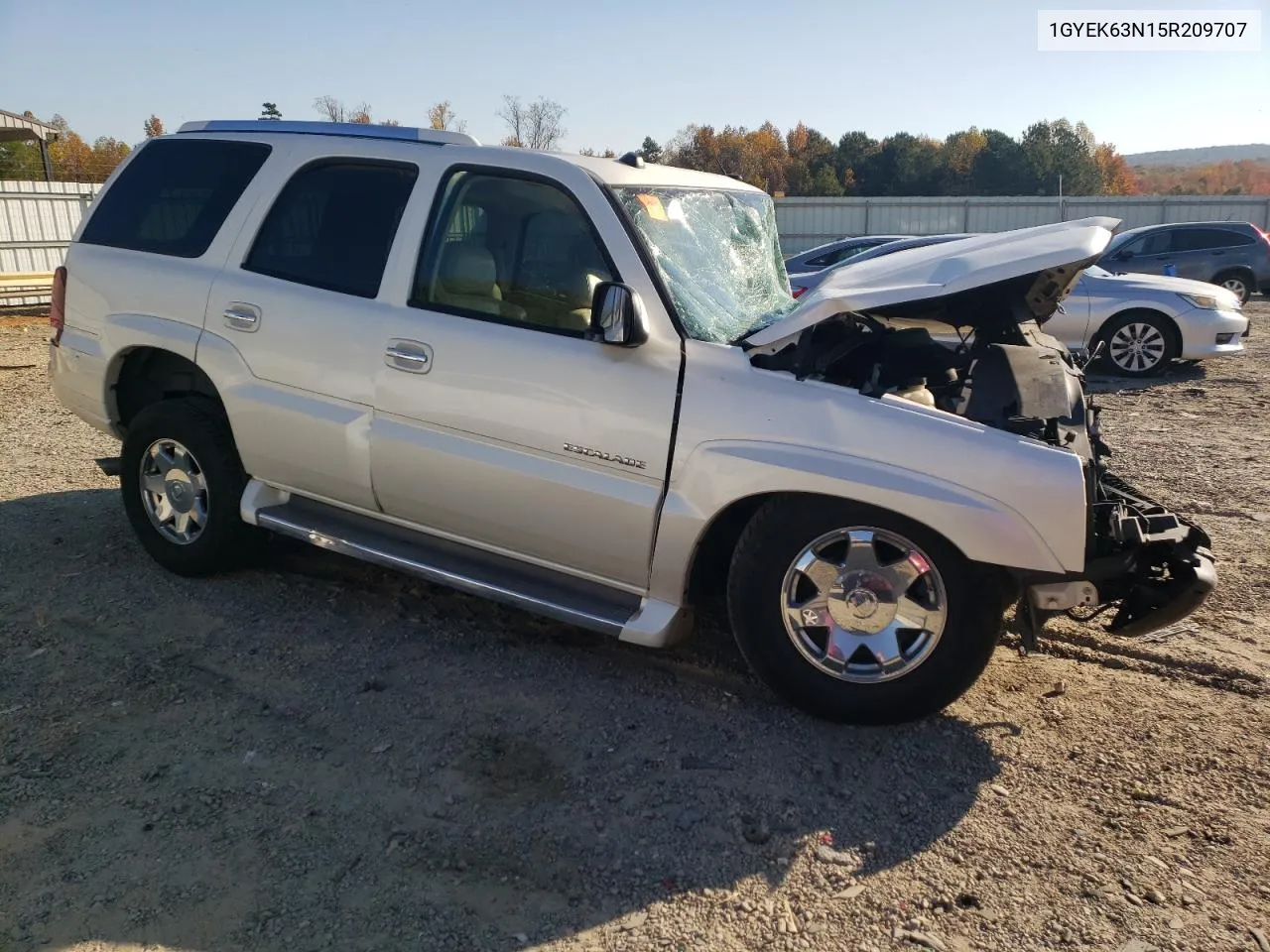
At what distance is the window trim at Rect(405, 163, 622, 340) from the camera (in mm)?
3816

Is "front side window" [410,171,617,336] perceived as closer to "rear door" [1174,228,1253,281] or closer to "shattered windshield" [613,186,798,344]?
"shattered windshield" [613,186,798,344]

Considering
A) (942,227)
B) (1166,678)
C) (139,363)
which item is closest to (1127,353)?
(1166,678)

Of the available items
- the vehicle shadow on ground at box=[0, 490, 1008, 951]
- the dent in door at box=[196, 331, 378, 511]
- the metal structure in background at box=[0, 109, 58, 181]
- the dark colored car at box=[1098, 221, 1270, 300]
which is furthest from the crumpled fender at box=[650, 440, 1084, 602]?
the metal structure in background at box=[0, 109, 58, 181]

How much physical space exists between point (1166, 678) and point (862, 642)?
1490 millimetres

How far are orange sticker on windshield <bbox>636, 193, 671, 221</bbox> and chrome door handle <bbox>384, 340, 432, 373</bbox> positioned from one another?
1.03 meters

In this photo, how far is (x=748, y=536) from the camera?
3629mm

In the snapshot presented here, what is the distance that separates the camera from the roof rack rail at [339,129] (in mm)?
4285

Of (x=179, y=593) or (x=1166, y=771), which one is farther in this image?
(x=179, y=593)

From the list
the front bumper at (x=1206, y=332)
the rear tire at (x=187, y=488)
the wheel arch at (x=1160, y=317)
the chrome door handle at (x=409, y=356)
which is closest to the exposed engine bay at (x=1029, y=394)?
the chrome door handle at (x=409, y=356)

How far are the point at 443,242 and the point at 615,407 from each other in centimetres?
111

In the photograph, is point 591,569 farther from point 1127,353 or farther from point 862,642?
point 1127,353

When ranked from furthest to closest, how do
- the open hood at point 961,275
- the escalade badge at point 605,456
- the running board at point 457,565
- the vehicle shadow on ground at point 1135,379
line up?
the vehicle shadow on ground at point 1135,379, the running board at point 457,565, the escalade badge at point 605,456, the open hood at point 961,275

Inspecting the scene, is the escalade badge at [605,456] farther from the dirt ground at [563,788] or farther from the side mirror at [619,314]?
the dirt ground at [563,788]

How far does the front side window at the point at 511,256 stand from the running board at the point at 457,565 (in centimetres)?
99
